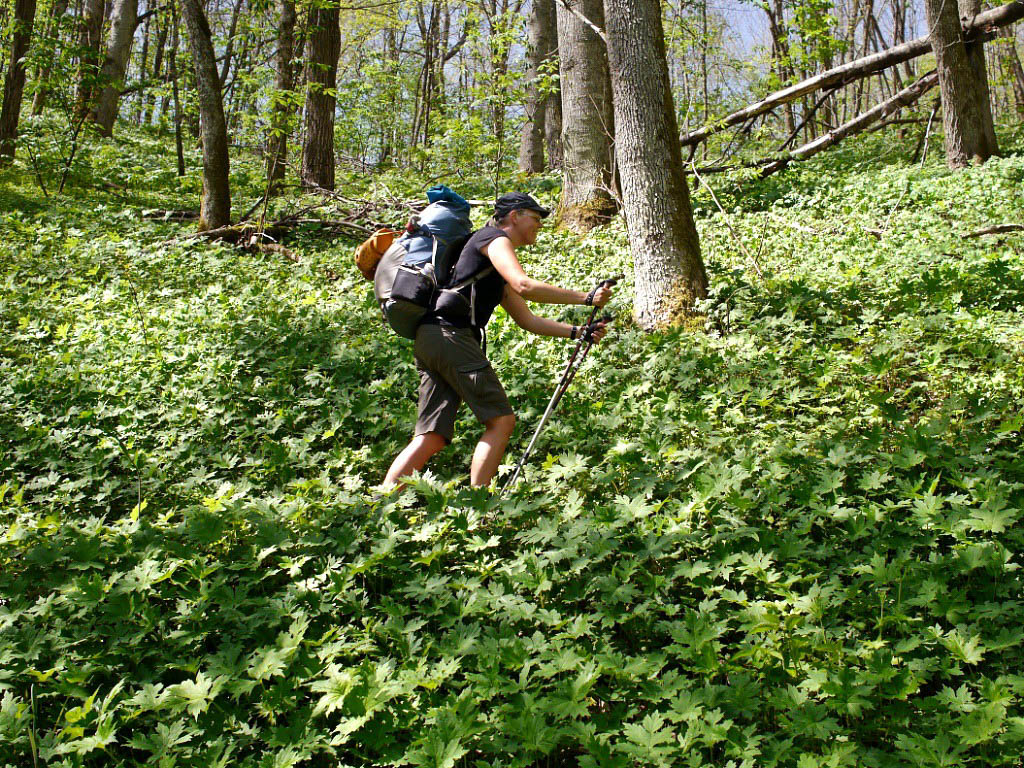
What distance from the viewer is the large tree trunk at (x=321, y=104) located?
38.9 ft

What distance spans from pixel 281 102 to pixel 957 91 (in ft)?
31.0

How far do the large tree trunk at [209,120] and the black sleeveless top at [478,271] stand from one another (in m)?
7.72

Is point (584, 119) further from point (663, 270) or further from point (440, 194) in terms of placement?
point (440, 194)

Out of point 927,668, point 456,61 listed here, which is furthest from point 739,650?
point 456,61

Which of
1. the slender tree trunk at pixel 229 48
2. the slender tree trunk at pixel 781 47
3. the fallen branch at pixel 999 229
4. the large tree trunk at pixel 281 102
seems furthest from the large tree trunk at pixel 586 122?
the slender tree trunk at pixel 229 48

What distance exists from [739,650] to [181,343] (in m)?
5.81

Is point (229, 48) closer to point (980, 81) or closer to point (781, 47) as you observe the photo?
point (781, 47)

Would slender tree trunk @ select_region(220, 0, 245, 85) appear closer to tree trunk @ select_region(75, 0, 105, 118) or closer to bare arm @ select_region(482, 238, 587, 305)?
tree trunk @ select_region(75, 0, 105, 118)

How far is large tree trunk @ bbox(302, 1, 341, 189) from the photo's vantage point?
11.9m

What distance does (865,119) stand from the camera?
1210cm

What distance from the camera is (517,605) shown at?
10.4 feet

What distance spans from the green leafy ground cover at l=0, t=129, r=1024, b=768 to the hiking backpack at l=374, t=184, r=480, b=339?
102 centimetres

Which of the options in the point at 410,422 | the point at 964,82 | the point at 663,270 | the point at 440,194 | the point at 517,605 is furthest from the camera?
the point at 964,82

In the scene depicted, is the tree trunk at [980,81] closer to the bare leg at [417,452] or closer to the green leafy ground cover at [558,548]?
the green leafy ground cover at [558,548]
